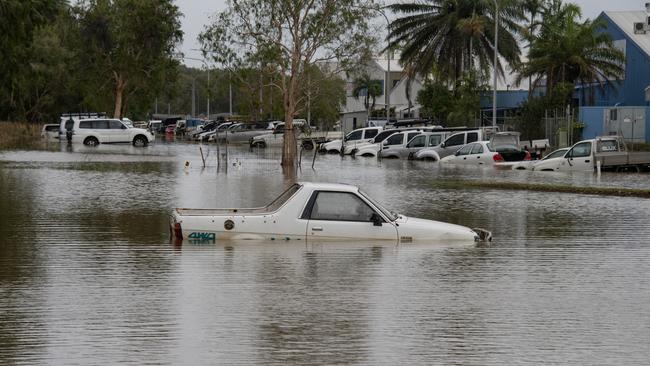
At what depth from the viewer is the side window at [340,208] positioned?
61.4 feet

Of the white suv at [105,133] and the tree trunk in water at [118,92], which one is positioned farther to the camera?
the tree trunk in water at [118,92]

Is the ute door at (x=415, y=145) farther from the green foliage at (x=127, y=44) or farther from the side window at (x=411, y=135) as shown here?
the green foliage at (x=127, y=44)

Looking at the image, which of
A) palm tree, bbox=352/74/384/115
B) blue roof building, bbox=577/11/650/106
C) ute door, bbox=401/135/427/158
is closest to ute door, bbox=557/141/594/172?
ute door, bbox=401/135/427/158

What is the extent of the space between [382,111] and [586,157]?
200 ft

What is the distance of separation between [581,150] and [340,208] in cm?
2832

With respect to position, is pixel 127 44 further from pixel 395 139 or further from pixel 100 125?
pixel 395 139

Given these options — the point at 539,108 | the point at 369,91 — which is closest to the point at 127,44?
the point at 369,91

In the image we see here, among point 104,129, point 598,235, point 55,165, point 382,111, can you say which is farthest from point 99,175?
point 382,111

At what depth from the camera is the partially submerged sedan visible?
734 inches

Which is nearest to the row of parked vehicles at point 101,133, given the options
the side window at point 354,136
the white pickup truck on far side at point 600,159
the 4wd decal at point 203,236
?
the side window at point 354,136

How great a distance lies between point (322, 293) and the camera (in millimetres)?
14516

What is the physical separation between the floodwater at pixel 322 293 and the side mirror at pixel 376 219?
34 cm

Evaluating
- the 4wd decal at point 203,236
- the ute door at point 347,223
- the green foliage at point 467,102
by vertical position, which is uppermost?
the green foliage at point 467,102

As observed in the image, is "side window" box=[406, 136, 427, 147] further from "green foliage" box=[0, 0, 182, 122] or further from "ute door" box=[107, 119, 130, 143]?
"green foliage" box=[0, 0, 182, 122]
